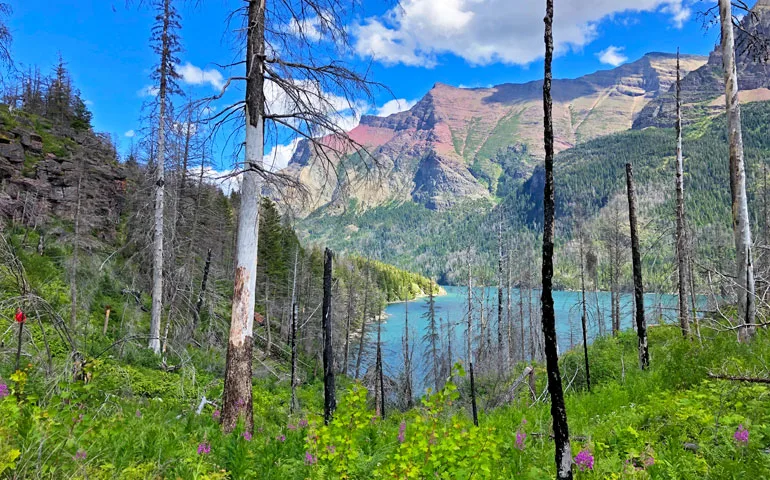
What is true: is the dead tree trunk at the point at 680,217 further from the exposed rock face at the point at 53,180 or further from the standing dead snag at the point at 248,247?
the exposed rock face at the point at 53,180

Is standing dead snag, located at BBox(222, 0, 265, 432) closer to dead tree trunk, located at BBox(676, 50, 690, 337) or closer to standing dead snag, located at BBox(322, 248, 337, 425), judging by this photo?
standing dead snag, located at BBox(322, 248, 337, 425)

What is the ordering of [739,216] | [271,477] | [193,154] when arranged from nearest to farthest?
1. [271,477]
2. [739,216]
3. [193,154]

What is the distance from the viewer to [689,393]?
6.00m

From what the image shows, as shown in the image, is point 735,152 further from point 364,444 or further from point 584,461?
point 364,444

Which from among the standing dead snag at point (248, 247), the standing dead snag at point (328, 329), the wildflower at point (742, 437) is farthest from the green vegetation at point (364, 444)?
the standing dead snag at point (328, 329)

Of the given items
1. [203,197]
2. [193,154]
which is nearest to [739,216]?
[193,154]

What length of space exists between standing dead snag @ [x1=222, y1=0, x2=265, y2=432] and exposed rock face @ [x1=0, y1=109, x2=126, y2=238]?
15833 mm

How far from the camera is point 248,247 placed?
19.7ft

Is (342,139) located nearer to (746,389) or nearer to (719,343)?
(746,389)

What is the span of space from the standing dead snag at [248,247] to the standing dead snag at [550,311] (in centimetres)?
418

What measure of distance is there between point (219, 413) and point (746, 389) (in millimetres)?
7430

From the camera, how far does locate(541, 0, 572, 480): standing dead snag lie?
3.14 m

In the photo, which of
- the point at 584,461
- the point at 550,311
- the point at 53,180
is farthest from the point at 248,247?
the point at 53,180

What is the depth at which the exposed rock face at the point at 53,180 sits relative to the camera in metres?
19.1
